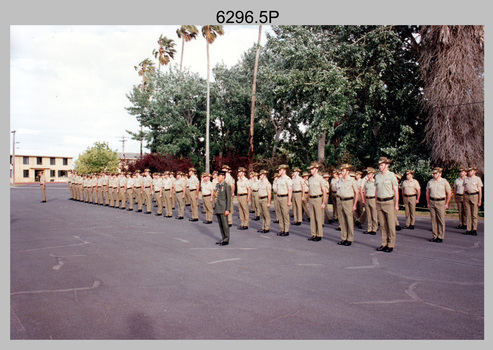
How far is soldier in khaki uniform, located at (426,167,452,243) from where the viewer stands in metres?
9.97

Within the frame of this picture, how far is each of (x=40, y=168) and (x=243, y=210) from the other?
7268 centimetres

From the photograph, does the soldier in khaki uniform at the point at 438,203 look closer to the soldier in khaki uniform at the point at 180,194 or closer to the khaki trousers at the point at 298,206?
the khaki trousers at the point at 298,206

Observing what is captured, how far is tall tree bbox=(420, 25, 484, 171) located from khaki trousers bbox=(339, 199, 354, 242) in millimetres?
9479

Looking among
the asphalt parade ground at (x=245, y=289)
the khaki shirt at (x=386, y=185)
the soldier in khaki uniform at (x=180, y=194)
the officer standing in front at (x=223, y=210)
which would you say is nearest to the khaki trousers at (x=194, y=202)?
the soldier in khaki uniform at (x=180, y=194)

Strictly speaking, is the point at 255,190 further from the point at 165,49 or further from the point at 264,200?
the point at 165,49

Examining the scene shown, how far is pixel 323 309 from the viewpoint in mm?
4828

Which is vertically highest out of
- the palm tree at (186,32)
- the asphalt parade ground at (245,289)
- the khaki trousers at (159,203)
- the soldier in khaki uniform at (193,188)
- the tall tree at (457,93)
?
the palm tree at (186,32)

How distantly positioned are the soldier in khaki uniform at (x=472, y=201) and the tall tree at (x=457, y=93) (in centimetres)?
534

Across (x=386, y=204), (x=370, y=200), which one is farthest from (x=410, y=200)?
(x=386, y=204)

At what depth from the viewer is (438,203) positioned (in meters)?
10.2

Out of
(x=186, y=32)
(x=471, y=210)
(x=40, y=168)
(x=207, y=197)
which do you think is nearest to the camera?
(x=471, y=210)

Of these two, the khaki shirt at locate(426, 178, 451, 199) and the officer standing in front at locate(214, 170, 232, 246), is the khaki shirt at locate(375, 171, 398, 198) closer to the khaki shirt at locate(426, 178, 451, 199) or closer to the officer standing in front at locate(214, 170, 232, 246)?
the khaki shirt at locate(426, 178, 451, 199)

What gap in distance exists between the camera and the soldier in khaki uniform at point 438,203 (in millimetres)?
9969

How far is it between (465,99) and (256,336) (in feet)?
52.5
